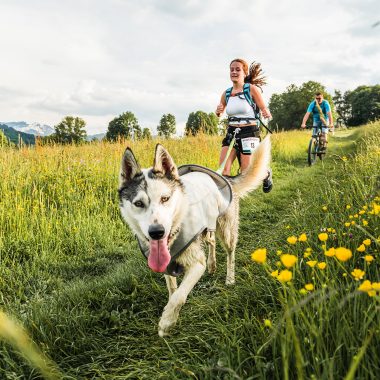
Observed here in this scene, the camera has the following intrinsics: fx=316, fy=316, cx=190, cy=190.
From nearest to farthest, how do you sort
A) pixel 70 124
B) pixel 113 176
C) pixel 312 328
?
pixel 312 328, pixel 113 176, pixel 70 124

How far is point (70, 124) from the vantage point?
55.3 m

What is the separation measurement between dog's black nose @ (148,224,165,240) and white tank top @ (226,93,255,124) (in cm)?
346

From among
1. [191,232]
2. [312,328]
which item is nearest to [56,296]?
[191,232]

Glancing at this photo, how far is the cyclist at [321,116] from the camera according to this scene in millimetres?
10972

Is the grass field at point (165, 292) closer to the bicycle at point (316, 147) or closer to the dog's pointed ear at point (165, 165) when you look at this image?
the dog's pointed ear at point (165, 165)

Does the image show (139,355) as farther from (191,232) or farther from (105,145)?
(105,145)

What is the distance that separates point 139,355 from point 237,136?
3.89m

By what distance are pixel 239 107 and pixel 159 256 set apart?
3.51 m

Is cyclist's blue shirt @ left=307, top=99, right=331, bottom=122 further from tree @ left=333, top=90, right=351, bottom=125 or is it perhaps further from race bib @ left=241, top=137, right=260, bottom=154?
tree @ left=333, top=90, right=351, bottom=125

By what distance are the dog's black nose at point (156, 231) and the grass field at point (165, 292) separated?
0.67 meters

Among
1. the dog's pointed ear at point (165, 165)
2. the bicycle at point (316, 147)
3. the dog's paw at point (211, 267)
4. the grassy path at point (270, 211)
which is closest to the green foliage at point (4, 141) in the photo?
the dog's pointed ear at point (165, 165)

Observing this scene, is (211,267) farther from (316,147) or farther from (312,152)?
(316,147)

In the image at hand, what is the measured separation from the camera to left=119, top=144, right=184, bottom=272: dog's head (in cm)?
234

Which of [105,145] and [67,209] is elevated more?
[105,145]
